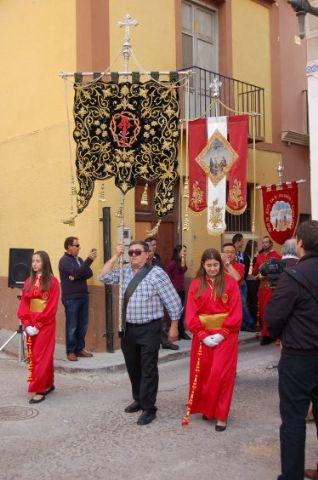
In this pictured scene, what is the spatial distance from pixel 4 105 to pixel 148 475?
917cm

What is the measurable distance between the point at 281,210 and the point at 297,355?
6.96m

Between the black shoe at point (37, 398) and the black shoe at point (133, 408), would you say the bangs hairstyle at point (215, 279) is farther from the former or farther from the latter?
the black shoe at point (37, 398)

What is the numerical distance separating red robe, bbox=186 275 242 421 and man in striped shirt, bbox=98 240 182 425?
24cm

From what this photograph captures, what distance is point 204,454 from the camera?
4961mm

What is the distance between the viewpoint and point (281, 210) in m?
10.7

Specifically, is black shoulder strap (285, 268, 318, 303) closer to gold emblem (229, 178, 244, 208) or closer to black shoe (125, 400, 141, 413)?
black shoe (125, 400, 141, 413)

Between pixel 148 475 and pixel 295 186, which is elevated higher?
pixel 295 186

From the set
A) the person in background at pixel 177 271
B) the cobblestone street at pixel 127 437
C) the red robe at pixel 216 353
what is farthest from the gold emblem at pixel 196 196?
the red robe at pixel 216 353

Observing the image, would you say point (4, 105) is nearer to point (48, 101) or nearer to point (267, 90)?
point (48, 101)

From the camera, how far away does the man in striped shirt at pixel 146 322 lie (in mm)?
5867

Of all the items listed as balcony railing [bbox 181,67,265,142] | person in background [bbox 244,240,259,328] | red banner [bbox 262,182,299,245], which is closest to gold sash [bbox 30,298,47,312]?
red banner [bbox 262,182,299,245]

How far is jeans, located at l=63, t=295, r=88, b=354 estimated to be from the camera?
8.77 metres

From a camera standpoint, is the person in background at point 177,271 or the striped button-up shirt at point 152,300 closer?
the striped button-up shirt at point 152,300

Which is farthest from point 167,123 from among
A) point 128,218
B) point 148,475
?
point 148,475
